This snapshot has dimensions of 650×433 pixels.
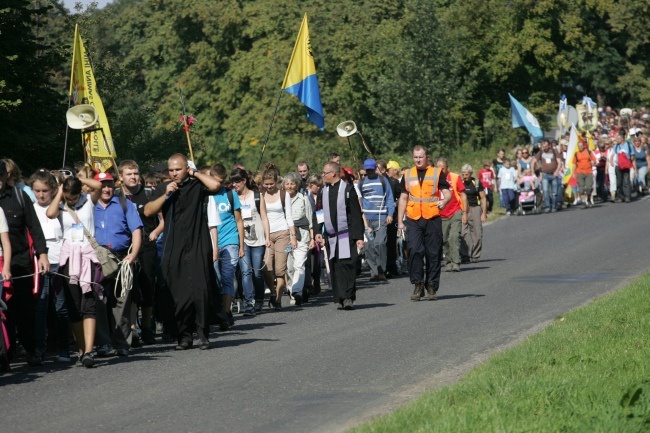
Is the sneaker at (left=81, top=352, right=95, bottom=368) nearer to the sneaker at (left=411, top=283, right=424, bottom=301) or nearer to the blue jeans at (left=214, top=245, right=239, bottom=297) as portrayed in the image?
the blue jeans at (left=214, top=245, right=239, bottom=297)

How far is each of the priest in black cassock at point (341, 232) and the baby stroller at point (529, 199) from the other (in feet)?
61.5

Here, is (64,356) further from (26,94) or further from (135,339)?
(26,94)

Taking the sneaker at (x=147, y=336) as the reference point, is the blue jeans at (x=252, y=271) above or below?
above

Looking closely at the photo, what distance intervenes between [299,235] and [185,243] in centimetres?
540

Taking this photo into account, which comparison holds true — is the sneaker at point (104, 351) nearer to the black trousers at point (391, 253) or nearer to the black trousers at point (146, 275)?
the black trousers at point (146, 275)

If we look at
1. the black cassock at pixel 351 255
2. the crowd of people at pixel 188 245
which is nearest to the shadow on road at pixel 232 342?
the crowd of people at pixel 188 245

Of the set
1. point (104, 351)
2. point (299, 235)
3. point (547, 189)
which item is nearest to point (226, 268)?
point (299, 235)

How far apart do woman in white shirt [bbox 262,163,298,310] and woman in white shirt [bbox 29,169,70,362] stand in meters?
5.14

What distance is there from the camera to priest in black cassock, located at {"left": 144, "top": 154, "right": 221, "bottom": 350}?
40.5ft

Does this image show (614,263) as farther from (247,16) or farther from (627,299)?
(247,16)

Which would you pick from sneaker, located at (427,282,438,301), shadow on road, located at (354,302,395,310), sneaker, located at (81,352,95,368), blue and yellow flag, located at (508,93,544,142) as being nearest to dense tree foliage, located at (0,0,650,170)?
blue and yellow flag, located at (508,93,544,142)

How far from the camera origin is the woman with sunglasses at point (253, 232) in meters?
16.6

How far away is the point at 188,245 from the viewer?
12367 millimetres

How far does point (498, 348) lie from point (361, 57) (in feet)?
132
